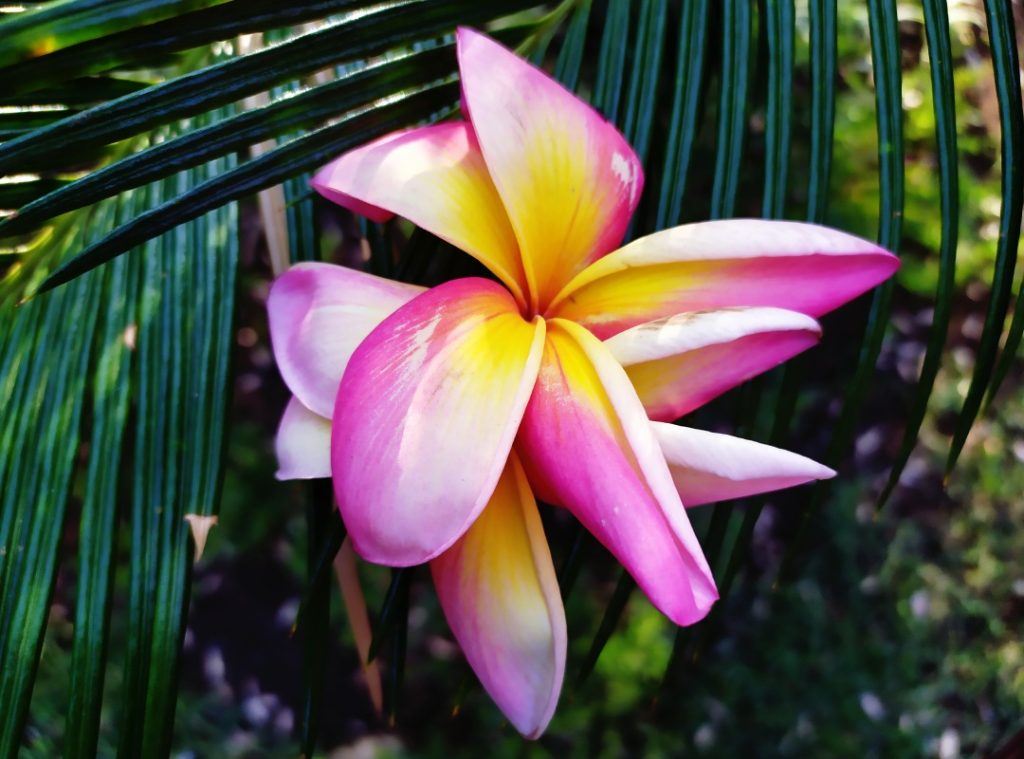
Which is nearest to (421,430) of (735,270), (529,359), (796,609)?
(529,359)

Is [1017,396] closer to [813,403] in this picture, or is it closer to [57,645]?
[813,403]

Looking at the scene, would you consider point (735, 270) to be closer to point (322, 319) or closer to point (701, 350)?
point (701, 350)

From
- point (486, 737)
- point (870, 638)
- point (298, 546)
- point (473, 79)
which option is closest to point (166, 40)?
point (473, 79)

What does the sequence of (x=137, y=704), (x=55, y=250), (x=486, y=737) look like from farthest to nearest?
(x=486, y=737), (x=55, y=250), (x=137, y=704)

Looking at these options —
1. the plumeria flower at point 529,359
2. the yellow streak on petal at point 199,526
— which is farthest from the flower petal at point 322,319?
the yellow streak on petal at point 199,526

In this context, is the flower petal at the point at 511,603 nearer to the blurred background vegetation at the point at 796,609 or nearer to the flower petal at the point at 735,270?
the flower petal at the point at 735,270
